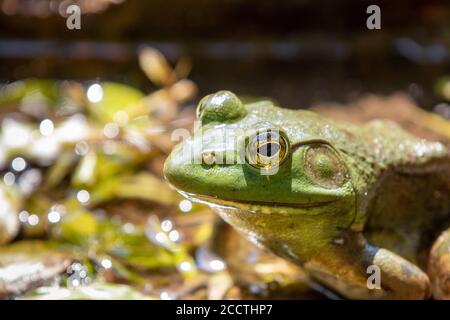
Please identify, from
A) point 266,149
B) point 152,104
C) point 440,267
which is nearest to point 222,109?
point 266,149

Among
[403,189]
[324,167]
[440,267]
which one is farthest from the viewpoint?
[403,189]

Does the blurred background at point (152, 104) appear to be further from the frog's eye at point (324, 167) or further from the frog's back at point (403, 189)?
the frog's eye at point (324, 167)

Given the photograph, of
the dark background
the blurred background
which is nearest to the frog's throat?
the blurred background

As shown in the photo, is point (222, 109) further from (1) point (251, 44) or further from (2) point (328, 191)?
(1) point (251, 44)

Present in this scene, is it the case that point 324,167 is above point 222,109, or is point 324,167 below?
below
